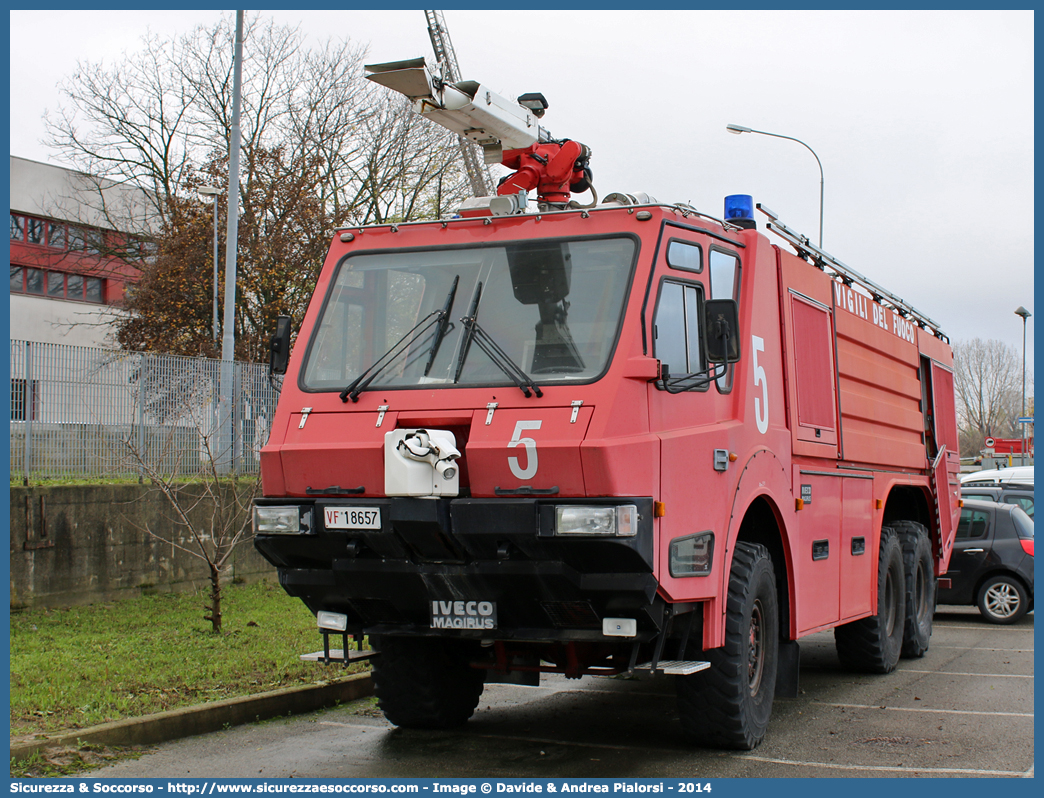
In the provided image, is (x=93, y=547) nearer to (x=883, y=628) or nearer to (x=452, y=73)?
(x=452, y=73)

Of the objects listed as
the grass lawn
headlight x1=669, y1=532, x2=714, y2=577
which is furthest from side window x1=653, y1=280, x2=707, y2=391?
the grass lawn

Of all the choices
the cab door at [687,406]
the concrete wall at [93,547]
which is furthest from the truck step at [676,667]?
the concrete wall at [93,547]

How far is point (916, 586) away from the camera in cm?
1082

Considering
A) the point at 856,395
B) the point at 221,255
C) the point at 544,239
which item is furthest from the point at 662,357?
the point at 221,255

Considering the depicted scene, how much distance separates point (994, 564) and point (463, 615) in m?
9.74

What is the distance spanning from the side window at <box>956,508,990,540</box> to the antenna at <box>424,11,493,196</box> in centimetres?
730

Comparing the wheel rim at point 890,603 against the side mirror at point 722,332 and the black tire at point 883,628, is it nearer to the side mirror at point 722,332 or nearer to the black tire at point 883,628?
the black tire at point 883,628

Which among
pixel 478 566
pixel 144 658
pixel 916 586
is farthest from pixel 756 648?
pixel 144 658

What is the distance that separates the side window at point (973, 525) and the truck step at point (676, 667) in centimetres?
883

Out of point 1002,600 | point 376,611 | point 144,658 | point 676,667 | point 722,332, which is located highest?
point 722,332

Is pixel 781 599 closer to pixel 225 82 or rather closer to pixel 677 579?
pixel 677 579

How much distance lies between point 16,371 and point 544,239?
814cm

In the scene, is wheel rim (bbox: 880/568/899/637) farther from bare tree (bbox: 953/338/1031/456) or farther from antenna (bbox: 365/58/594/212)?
bare tree (bbox: 953/338/1031/456)

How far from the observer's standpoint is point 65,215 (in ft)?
122
